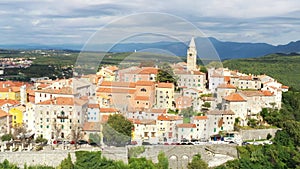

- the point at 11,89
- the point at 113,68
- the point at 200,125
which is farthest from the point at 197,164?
the point at 11,89

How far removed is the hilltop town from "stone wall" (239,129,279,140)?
0.38 metres

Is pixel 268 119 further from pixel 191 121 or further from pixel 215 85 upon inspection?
pixel 191 121

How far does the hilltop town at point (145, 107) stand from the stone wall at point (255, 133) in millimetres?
382

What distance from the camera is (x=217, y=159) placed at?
1258 cm

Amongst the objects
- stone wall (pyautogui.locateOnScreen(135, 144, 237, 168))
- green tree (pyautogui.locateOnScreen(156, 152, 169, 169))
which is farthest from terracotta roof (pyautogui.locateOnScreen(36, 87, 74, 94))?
green tree (pyautogui.locateOnScreen(156, 152, 169, 169))

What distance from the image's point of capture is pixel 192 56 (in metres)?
9.92

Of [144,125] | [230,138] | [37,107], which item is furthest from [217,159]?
[37,107]

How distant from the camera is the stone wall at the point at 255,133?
45.1 ft

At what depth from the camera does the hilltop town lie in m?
11.2

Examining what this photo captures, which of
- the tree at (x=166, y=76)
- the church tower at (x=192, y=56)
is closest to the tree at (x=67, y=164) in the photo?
the tree at (x=166, y=76)

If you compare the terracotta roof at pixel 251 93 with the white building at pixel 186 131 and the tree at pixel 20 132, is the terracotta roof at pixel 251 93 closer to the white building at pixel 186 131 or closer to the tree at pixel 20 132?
the white building at pixel 186 131

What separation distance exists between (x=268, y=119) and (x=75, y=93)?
733 cm

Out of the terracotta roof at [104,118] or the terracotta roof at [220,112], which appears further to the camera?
the terracotta roof at [220,112]

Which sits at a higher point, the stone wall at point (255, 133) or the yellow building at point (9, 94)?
the yellow building at point (9, 94)
